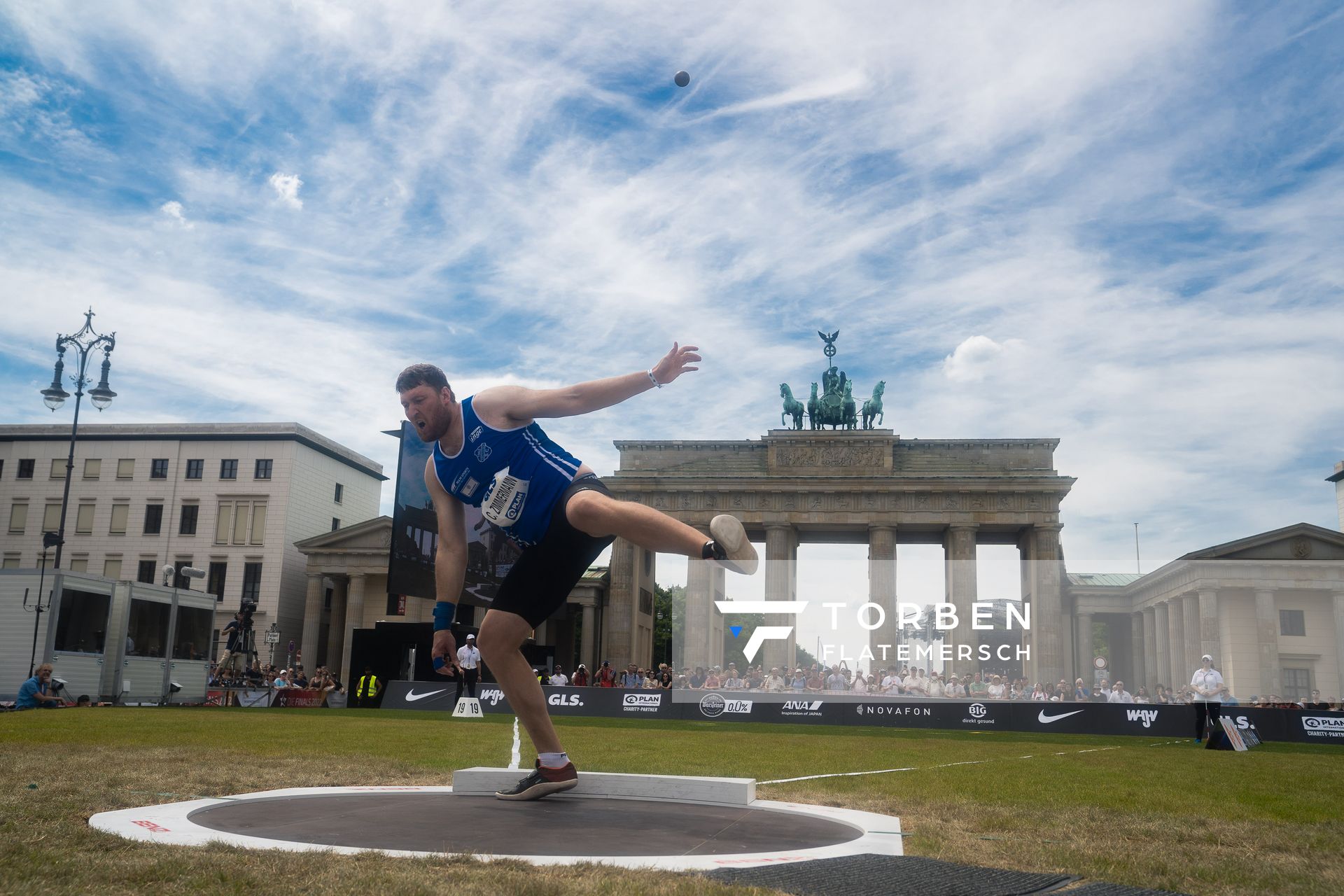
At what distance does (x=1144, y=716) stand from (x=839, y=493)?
1547 inches

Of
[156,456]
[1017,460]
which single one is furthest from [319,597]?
[1017,460]

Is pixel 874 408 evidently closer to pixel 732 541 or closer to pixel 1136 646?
pixel 1136 646

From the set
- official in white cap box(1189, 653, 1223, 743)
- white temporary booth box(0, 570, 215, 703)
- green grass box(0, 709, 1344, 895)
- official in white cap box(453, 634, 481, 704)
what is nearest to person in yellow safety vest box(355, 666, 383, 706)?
white temporary booth box(0, 570, 215, 703)

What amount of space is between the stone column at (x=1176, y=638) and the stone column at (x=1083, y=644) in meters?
4.33

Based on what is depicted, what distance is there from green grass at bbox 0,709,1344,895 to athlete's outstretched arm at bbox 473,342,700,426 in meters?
2.46

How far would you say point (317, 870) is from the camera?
12.4 feet

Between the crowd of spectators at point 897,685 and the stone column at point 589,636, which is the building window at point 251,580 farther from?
the crowd of spectators at point 897,685

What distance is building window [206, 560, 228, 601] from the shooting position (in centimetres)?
6412

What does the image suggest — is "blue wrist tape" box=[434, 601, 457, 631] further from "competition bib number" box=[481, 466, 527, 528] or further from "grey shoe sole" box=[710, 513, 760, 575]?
"grey shoe sole" box=[710, 513, 760, 575]

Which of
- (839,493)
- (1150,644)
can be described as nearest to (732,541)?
(839,493)

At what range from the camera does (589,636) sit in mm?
66875

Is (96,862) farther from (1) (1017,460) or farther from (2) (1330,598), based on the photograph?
(1) (1017,460)

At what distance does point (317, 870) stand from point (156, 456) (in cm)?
6857

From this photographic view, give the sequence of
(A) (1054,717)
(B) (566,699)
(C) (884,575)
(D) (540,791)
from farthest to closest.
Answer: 1. (C) (884,575)
2. (B) (566,699)
3. (A) (1054,717)
4. (D) (540,791)
